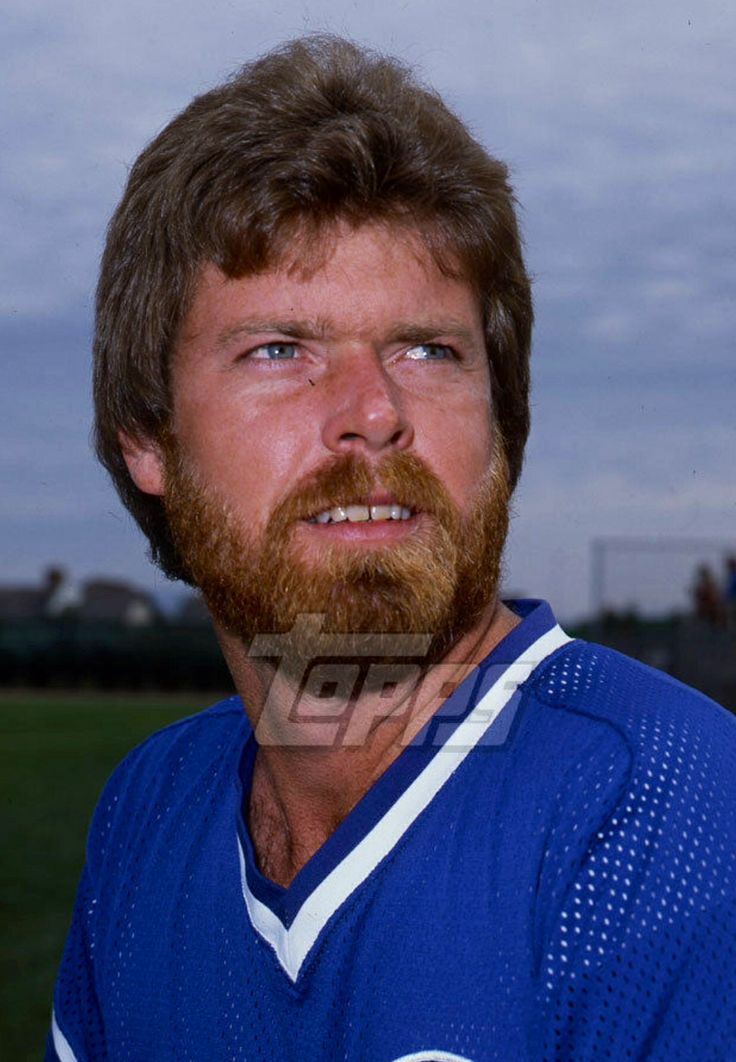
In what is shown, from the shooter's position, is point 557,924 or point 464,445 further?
point 464,445

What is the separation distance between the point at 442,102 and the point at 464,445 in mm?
799

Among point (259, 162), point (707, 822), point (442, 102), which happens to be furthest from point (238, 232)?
point (707, 822)

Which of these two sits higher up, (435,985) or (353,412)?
(353,412)

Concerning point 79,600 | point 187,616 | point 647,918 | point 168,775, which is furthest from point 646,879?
point 79,600

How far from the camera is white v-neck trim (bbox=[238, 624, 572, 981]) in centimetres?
187

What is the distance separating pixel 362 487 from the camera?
6.25 feet

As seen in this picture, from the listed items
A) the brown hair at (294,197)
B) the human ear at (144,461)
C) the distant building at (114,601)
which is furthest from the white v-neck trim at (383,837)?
the distant building at (114,601)

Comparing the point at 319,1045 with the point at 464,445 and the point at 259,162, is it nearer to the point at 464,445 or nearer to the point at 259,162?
the point at 464,445

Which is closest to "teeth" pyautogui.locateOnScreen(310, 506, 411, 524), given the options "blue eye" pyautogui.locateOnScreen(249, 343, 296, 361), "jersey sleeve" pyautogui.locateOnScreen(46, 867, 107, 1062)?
"blue eye" pyautogui.locateOnScreen(249, 343, 296, 361)

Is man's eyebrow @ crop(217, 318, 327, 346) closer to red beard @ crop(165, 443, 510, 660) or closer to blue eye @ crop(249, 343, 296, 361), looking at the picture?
blue eye @ crop(249, 343, 296, 361)

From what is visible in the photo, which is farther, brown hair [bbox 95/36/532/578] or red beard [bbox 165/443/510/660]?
brown hair [bbox 95/36/532/578]

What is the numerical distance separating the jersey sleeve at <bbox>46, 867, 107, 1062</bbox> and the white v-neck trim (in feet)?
1.70

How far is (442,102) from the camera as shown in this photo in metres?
2.47
